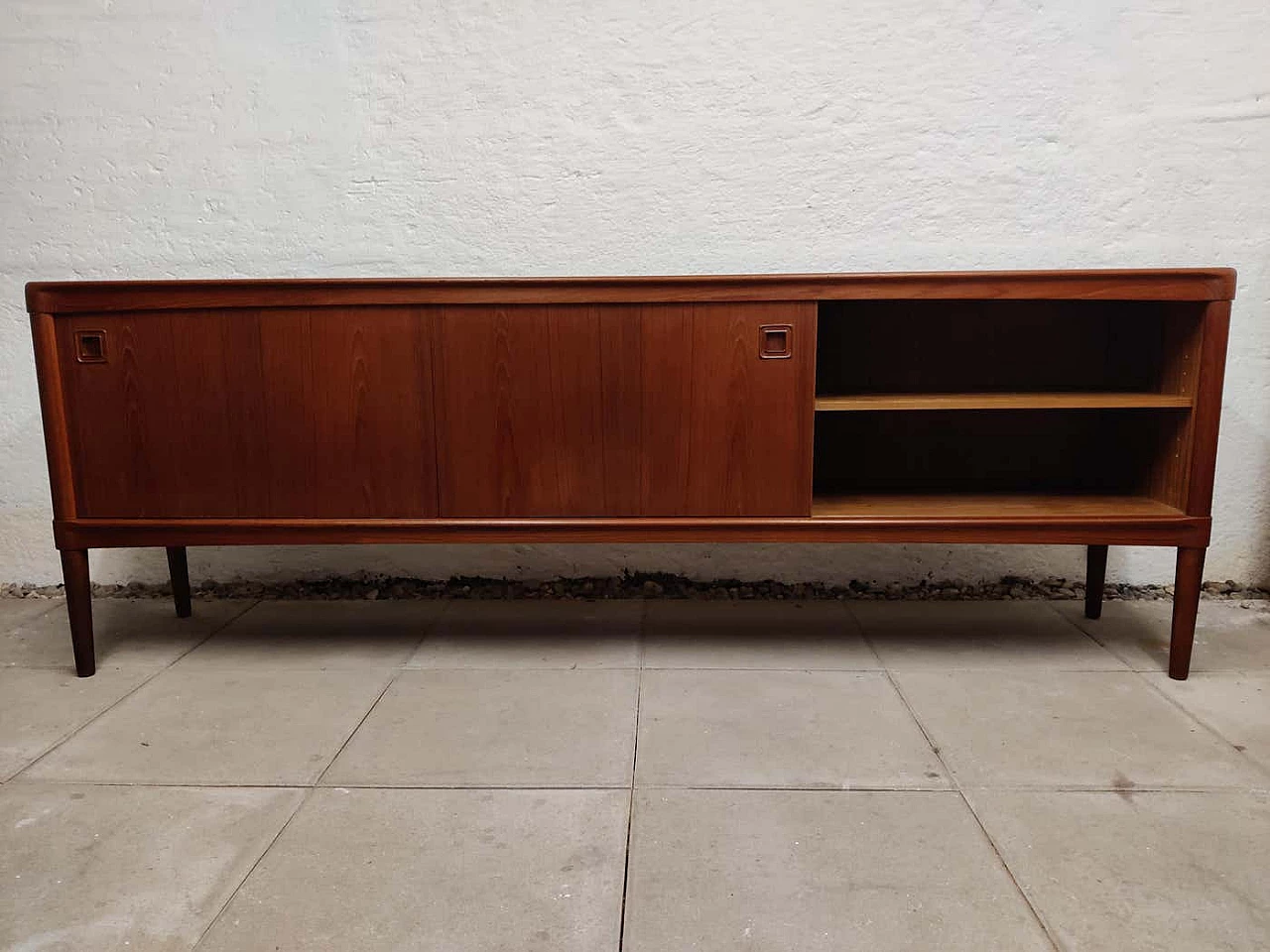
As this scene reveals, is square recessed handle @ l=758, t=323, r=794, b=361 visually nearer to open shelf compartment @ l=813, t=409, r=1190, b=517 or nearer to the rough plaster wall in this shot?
open shelf compartment @ l=813, t=409, r=1190, b=517

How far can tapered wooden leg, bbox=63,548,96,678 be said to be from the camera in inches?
69.9

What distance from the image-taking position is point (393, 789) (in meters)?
1.34

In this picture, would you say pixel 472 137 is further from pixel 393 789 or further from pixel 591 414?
pixel 393 789

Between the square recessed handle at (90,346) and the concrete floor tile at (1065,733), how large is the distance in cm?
183

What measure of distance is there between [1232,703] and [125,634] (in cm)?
258

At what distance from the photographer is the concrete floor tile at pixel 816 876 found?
39.3 inches

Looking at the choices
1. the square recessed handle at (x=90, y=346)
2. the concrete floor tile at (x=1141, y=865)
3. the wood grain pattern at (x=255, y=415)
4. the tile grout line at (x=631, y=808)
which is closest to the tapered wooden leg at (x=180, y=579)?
the wood grain pattern at (x=255, y=415)

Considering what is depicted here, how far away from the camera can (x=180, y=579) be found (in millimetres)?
2170

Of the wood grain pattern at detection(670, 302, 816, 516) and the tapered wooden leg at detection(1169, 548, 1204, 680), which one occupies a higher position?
the wood grain pattern at detection(670, 302, 816, 516)

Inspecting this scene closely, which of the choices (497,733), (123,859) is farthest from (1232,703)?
(123,859)

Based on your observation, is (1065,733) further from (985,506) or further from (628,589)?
(628,589)

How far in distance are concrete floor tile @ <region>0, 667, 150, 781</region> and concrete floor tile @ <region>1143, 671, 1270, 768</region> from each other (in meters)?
2.21

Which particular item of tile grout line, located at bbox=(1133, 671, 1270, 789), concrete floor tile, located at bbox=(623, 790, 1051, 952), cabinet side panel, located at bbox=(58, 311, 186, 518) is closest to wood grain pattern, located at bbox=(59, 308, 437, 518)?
cabinet side panel, located at bbox=(58, 311, 186, 518)

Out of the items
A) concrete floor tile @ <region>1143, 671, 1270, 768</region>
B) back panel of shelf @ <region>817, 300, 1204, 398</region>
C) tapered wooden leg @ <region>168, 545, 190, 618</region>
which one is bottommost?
concrete floor tile @ <region>1143, 671, 1270, 768</region>
